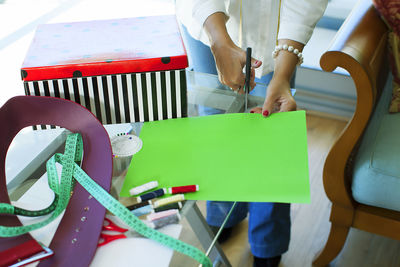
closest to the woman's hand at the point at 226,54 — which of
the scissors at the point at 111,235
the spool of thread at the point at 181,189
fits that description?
the spool of thread at the point at 181,189

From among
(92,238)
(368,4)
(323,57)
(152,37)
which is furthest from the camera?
(368,4)

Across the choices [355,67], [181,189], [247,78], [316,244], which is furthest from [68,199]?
[316,244]

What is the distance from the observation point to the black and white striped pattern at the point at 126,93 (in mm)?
744

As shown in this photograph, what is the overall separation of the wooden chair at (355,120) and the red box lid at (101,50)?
402 mm

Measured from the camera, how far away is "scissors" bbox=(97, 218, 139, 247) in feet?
1.90

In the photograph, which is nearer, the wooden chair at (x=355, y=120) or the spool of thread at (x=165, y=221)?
the spool of thread at (x=165, y=221)

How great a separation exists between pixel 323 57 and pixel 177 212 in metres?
0.56

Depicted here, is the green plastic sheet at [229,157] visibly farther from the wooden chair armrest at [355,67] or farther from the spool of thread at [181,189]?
the wooden chair armrest at [355,67]

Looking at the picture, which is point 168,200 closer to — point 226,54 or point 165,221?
point 165,221

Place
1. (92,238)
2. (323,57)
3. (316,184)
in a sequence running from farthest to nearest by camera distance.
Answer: (316,184) < (323,57) < (92,238)

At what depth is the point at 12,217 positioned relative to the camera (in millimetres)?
587

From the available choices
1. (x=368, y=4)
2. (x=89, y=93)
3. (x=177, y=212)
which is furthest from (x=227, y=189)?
(x=368, y=4)

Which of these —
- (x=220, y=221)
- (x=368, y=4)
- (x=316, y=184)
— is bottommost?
(x=316, y=184)

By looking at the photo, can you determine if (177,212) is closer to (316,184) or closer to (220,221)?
(220,221)
